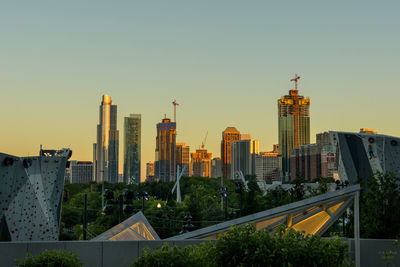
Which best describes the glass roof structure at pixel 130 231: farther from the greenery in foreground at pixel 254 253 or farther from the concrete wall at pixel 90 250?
the greenery in foreground at pixel 254 253

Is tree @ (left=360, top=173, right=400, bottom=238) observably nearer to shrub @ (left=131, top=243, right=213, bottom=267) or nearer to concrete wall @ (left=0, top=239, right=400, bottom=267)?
concrete wall @ (left=0, top=239, right=400, bottom=267)

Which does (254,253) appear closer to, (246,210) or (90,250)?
(90,250)

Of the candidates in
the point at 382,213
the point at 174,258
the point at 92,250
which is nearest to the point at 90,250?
the point at 92,250

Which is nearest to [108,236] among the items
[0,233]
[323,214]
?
[0,233]

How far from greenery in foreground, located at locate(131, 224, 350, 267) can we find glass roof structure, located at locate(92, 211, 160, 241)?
11099 millimetres

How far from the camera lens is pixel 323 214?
69.7 ft

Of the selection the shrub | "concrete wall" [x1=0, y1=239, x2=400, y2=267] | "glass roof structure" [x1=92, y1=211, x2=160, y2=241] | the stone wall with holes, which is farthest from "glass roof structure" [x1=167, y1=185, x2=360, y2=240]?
the stone wall with holes

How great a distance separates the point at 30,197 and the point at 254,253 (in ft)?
60.1

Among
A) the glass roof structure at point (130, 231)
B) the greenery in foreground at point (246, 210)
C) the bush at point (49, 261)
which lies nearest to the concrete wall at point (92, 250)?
the bush at point (49, 261)

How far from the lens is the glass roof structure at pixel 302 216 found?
19.1 m

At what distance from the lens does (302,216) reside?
2056 centimetres

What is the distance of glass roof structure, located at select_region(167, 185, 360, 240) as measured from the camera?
1912 centimetres

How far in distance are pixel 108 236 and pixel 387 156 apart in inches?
820

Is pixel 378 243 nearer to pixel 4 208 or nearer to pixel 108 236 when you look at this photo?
pixel 108 236
